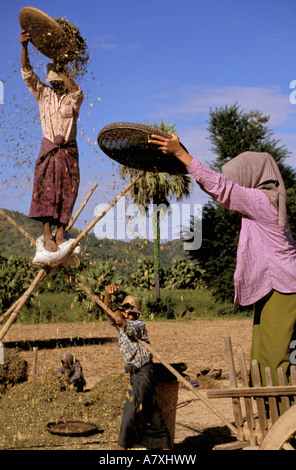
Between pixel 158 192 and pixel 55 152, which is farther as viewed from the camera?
pixel 158 192

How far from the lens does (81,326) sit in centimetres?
2069

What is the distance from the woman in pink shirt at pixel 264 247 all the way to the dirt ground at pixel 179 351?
2444mm

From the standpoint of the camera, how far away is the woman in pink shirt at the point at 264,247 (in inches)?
142

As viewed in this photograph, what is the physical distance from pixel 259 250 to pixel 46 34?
216 centimetres

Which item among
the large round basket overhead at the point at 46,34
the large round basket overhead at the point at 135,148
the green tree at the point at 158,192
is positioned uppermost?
the green tree at the point at 158,192

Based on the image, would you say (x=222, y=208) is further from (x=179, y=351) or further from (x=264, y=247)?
(x=264, y=247)

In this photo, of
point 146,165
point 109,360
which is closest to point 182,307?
point 109,360

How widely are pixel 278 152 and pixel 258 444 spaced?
21.4 meters

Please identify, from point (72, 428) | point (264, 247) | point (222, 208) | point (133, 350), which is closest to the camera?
point (264, 247)

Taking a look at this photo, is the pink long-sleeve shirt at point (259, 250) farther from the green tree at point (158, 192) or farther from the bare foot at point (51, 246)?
the green tree at point (158, 192)

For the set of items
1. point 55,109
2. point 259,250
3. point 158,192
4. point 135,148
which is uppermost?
point 158,192

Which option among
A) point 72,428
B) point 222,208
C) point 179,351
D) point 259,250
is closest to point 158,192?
point 222,208

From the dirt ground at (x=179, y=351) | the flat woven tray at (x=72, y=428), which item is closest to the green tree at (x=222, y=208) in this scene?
the dirt ground at (x=179, y=351)

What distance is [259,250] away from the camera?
3715 mm
